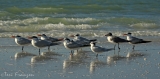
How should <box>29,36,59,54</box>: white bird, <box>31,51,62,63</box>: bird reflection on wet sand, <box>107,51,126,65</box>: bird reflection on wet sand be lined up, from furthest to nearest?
<box>29,36,59,54</box>: white bird
<box>31,51,62,63</box>: bird reflection on wet sand
<box>107,51,126,65</box>: bird reflection on wet sand

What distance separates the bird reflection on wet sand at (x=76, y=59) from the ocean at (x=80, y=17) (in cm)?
349

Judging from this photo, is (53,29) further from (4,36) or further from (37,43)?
(37,43)

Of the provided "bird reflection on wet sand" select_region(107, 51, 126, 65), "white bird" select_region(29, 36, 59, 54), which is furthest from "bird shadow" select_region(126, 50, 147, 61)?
"white bird" select_region(29, 36, 59, 54)

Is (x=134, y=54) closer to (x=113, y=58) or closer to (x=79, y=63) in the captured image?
(x=113, y=58)

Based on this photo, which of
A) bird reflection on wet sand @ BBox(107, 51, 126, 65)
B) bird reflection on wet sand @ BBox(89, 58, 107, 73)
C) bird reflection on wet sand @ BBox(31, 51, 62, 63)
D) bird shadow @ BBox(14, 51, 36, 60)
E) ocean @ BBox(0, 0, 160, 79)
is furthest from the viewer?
bird shadow @ BBox(14, 51, 36, 60)

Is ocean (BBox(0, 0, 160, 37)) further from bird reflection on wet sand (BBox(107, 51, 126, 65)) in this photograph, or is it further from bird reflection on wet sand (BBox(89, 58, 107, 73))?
bird reflection on wet sand (BBox(89, 58, 107, 73))

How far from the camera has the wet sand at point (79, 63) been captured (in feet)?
33.1

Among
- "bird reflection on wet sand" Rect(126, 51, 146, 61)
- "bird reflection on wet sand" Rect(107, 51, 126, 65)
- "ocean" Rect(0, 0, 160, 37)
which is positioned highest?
"bird reflection on wet sand" Rect(107, 51, 126, 65)

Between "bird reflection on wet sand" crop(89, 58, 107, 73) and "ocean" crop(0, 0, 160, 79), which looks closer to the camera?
"ocean" crop(0, 0, 160, 79)

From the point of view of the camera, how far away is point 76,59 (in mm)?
12000

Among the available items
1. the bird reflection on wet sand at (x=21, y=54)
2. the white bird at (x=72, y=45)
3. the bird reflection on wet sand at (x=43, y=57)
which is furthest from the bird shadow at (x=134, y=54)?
the bird reflection on wet sand at (x=21, y=54)

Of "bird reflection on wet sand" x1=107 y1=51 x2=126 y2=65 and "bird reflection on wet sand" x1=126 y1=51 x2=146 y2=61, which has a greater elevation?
"bird reflection on wet sand" x1=107 y1=51 x2=126 y2=65

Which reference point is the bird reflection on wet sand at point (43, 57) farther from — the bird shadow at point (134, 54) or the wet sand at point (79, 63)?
the bird shadow at point (134, 54)

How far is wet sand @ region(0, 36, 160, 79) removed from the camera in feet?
33.1
